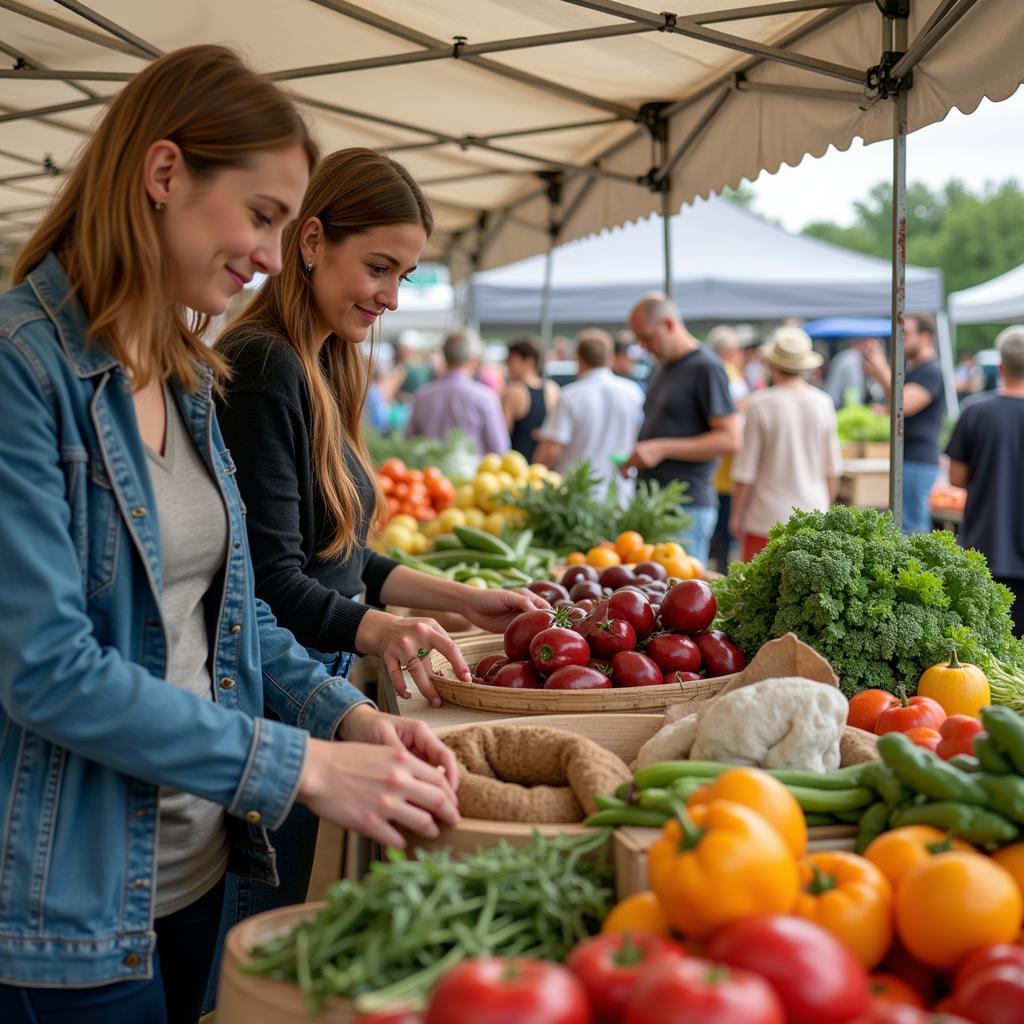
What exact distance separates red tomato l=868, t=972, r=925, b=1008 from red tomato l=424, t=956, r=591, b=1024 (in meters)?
0.39

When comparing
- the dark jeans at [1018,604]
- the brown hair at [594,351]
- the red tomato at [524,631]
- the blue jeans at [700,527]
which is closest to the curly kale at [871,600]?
the red tomato at [524,631]

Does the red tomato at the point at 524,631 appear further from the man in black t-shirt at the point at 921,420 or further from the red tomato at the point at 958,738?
the man in black t-shirt at the point at 921,420

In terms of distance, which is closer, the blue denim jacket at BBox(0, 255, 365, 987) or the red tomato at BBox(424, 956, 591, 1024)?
the red tomato at BBox(424, 956, 591, 1024)

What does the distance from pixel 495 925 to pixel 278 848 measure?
1174 mm

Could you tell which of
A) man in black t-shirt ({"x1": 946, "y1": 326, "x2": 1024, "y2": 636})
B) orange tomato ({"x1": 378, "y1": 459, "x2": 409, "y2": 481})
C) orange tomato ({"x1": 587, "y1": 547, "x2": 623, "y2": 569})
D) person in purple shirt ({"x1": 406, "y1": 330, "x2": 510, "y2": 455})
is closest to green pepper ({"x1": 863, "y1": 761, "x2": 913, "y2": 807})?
orange tomato ({"x1": 587, "y1": 547, "x2": 623, "y2": 569})

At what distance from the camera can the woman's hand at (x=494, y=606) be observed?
2.70m

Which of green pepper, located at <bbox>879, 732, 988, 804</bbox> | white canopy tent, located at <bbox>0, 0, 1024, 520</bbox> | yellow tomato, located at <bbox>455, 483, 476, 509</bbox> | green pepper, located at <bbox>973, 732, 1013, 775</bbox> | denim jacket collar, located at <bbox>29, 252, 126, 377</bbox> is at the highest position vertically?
white canopy tent, located at <bbox>0, 0, 1024, 520</bbox>

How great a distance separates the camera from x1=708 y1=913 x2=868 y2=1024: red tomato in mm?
1055

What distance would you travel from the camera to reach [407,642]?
2.27m

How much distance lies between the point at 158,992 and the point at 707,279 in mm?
11681

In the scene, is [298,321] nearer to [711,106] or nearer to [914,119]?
[914,119]

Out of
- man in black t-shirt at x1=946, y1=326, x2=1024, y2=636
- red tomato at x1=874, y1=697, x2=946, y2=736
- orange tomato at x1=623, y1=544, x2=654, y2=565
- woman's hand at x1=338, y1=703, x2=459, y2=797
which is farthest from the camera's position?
man in black t-shirt at x1=946, y1=326, x2=1024, y2=636

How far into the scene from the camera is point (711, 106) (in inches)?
192

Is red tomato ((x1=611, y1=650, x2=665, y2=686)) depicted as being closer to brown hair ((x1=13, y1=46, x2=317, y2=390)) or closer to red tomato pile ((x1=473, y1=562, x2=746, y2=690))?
red tomato pile ((x1=473, y1=562, x2=746, y2=690))
